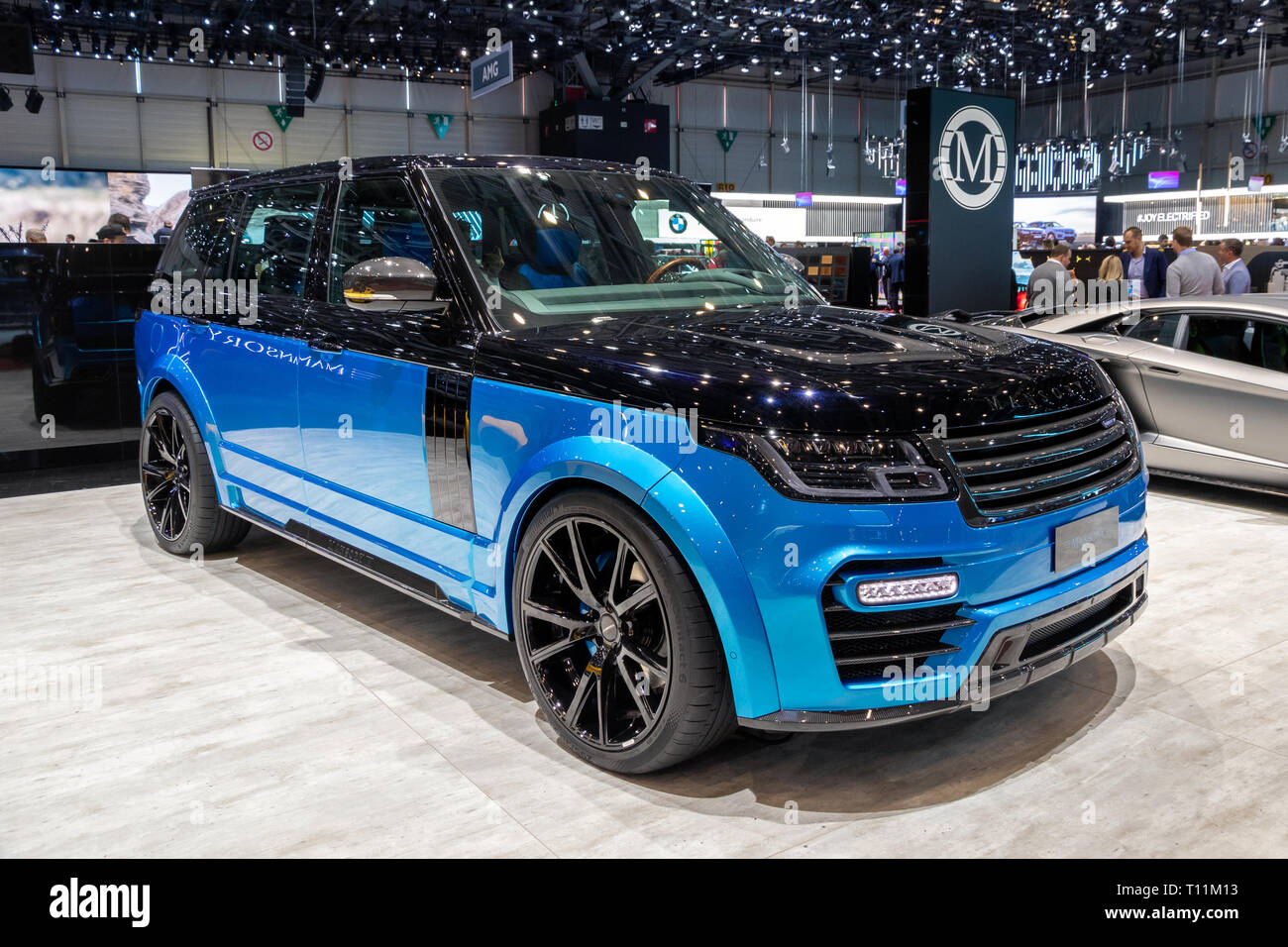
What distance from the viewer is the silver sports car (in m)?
6.32

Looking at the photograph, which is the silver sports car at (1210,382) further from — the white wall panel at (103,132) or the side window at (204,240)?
the white wall panel at (103,132)

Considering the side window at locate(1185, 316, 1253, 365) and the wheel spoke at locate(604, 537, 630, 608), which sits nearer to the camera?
the wheel spoke at locate(604, 537, 630, 608)

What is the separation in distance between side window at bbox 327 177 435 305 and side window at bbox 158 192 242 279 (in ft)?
3.66

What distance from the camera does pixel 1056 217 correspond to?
2525 cm

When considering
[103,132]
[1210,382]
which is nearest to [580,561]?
[1210,382]

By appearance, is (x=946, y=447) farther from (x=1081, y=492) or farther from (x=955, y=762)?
(x=955, y=762)

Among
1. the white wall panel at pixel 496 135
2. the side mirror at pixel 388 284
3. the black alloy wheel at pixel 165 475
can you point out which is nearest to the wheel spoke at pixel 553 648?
the side mirror at pixel 388 284

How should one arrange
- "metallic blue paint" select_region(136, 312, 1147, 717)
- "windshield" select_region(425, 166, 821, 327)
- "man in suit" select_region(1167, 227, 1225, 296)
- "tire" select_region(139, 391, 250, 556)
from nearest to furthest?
"metallic blue paint" select_region(136, 312, 1147, 717) → "windshield" select_region(425, 166, 821, 327) → "tire" select_region(139, 391, 250, 556) → "man in suit" select_region(1167, 227, 1225, 296)

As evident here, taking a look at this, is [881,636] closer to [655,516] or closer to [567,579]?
[655,516]

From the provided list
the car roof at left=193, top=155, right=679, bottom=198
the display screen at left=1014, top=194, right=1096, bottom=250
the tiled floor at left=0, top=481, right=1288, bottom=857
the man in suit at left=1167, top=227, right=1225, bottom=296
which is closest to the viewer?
the tiled floor at left=0, top=481, right=1288, bottom=857

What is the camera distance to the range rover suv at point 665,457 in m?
2.59

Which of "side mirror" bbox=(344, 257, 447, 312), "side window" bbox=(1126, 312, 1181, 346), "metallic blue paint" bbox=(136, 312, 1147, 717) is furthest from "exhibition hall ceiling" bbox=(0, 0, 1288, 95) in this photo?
"side mirror" bbox=(344, 257, 447, 312)

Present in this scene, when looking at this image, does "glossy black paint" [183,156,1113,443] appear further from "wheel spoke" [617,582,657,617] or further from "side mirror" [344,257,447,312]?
"wheel spoke" [617,582,657,617]

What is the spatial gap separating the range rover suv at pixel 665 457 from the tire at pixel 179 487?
0.90 m
